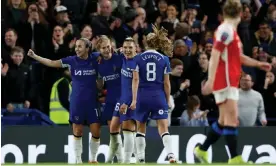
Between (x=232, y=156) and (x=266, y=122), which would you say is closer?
(x=232, y=156)

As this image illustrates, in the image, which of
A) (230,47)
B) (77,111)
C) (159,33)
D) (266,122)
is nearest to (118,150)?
(77,111)

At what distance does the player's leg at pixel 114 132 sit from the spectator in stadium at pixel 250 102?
3.09 m

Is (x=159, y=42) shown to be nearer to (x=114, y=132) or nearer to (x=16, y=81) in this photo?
(x=114, y=132)

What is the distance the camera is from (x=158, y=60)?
1811 cm

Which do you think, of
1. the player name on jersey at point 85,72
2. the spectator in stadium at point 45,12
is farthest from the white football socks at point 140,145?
the spectator in stadium at point 45,12

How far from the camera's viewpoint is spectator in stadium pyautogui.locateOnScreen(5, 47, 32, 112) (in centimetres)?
2183

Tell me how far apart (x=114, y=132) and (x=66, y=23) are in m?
4.75

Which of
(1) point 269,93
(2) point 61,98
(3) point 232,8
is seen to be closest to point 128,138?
(2) point 61,98

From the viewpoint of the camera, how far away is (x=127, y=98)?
18734 mm

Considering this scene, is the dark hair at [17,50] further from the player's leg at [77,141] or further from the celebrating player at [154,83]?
the celebrating player at [154,83]

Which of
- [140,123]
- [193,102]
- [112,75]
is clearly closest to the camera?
[140,123]

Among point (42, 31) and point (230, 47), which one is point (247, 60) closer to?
point (230, 47)

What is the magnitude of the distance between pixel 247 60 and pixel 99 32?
8.61 m

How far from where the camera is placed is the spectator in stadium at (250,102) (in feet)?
70.8
